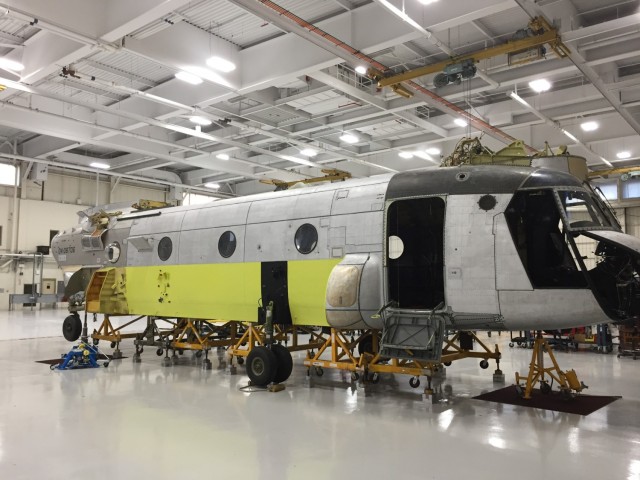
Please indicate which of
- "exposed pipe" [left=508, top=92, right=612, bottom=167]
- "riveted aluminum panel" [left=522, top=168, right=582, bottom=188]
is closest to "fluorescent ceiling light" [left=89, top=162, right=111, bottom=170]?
"exposed pipe" [left=508, top=92, right=612, bottom=167]

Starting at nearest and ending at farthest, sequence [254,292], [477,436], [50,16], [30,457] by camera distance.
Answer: [30,457] < [477,436] < [254,292] < [50,16]

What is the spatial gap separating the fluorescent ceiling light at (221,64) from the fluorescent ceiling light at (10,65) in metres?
5.77

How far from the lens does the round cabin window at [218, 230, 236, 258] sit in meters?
10.9

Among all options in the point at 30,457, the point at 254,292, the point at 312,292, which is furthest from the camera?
the point at 254,292

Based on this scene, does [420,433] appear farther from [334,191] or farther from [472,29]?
[472,29]

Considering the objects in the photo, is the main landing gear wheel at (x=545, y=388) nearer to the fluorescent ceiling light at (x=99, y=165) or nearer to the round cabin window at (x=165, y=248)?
the round cabin window at (x=165, y=248)

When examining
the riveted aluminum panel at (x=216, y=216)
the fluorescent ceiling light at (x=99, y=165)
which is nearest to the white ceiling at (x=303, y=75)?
the fluorescent ceiling light at (x=99, y=165)

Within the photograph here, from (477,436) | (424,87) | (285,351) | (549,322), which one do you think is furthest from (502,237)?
(424,87)

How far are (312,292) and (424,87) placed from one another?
900 cm

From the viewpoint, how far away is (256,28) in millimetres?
13914

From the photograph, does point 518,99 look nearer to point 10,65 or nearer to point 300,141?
point 300,141

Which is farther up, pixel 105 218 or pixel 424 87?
pixel 424 87

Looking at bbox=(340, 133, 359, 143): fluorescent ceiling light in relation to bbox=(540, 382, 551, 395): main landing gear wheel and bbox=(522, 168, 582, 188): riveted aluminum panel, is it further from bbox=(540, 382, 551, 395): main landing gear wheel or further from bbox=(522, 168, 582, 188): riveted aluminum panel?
bbox=(540, 382, 551, 395): main landing gear wheel

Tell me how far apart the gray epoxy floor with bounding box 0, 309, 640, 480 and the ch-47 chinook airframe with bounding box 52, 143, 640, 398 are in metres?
0.88
